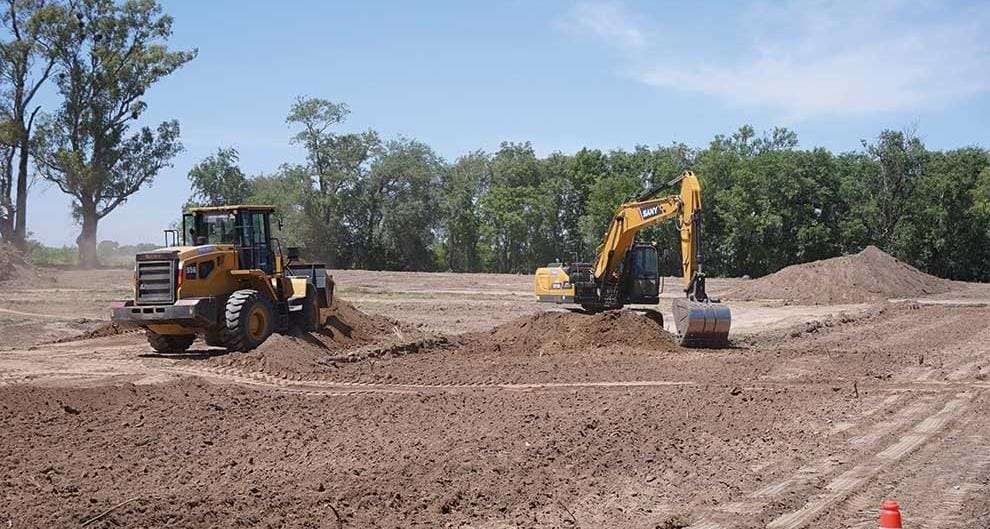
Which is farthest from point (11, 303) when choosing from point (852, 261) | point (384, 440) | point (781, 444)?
point (852, 261)

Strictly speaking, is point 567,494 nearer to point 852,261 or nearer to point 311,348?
point 311,348

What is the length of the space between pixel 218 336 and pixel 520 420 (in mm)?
9350

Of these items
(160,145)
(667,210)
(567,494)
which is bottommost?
(567,494)

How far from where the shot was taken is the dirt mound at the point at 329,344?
17.0 meters

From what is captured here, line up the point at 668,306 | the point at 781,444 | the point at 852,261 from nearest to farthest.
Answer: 1. the point at 781,444
2. the point at 668,306
3. the point at 852,261

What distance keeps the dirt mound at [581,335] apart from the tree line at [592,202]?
107 feet

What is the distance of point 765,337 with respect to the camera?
23.9 m

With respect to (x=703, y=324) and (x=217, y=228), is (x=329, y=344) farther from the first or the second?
(x=703, y=324)

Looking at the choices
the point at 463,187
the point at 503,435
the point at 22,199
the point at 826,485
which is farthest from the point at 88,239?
the point at 826,485

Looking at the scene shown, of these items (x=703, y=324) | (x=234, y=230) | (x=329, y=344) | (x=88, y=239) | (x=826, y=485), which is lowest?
(x=826, y=485)

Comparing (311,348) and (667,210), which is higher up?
(667,210)

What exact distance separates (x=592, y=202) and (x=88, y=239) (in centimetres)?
3111

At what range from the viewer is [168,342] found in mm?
19438

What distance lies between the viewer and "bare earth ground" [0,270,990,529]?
7598 millimetres
